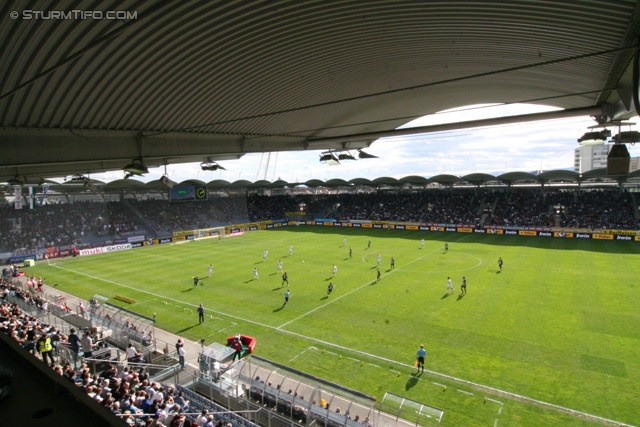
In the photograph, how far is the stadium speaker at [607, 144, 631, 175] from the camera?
9.49m

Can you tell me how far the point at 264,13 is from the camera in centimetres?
838

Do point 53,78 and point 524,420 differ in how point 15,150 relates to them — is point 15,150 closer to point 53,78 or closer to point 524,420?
point 53,78

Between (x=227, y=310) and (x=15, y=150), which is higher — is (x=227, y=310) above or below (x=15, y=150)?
below

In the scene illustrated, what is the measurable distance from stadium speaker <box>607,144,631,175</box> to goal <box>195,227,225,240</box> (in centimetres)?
5243

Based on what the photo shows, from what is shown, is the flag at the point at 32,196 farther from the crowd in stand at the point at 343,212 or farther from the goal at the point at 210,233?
the goal at the point at 210,233

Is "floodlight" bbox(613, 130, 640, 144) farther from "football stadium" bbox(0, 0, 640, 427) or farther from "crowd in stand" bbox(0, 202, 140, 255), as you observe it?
"crowd in stand" bbox(0, 202, 140, 255)

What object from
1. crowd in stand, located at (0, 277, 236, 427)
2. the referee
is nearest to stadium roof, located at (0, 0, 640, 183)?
crowd in stand, located at (0, 277, 236, 427)

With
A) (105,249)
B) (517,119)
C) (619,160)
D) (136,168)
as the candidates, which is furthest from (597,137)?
(105,249)

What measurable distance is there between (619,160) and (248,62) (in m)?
10.1

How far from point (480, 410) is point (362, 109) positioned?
14.0m

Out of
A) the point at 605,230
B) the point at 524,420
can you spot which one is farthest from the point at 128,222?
the point at 605,230

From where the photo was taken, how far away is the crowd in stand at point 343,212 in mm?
48094

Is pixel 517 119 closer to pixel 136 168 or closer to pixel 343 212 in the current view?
pixel 136 168

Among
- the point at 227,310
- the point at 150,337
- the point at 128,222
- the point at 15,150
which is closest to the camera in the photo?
the point at 15,150
